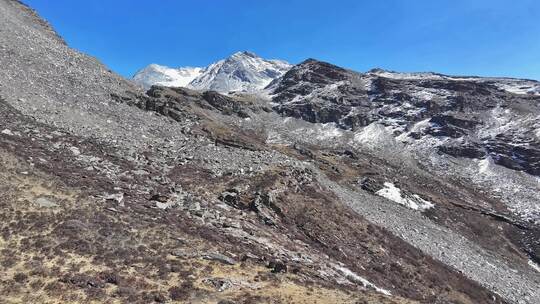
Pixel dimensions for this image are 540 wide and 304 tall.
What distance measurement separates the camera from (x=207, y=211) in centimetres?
4616

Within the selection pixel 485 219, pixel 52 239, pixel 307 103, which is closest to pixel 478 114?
pixel 307 103

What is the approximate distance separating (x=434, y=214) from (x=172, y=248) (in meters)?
57.6

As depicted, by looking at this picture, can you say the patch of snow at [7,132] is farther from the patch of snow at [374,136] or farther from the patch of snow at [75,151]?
the patch of snow at [374,136]

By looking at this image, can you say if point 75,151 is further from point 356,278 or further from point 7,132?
point 356,278

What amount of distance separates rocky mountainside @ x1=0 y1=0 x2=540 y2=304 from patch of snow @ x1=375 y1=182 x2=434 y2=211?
0.43 metres

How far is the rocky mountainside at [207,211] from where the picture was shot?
3105cm

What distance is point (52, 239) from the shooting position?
105 feet

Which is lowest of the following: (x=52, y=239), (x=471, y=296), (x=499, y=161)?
(x=471, y=296)

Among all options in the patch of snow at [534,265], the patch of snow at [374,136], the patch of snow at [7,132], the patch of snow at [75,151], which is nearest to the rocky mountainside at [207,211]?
the patch of snow at [7,132]

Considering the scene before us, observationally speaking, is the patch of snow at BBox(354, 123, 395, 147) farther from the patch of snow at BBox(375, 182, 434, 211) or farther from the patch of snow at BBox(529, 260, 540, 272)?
the patch of snow at BBox(529, 260, 540, 272)

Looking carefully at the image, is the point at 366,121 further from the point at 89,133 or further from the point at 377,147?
the point at 89,133

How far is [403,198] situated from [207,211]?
47.6 m

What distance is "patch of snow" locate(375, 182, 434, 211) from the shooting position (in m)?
80.1

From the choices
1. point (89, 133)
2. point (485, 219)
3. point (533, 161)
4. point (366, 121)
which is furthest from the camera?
point (366, 121)
